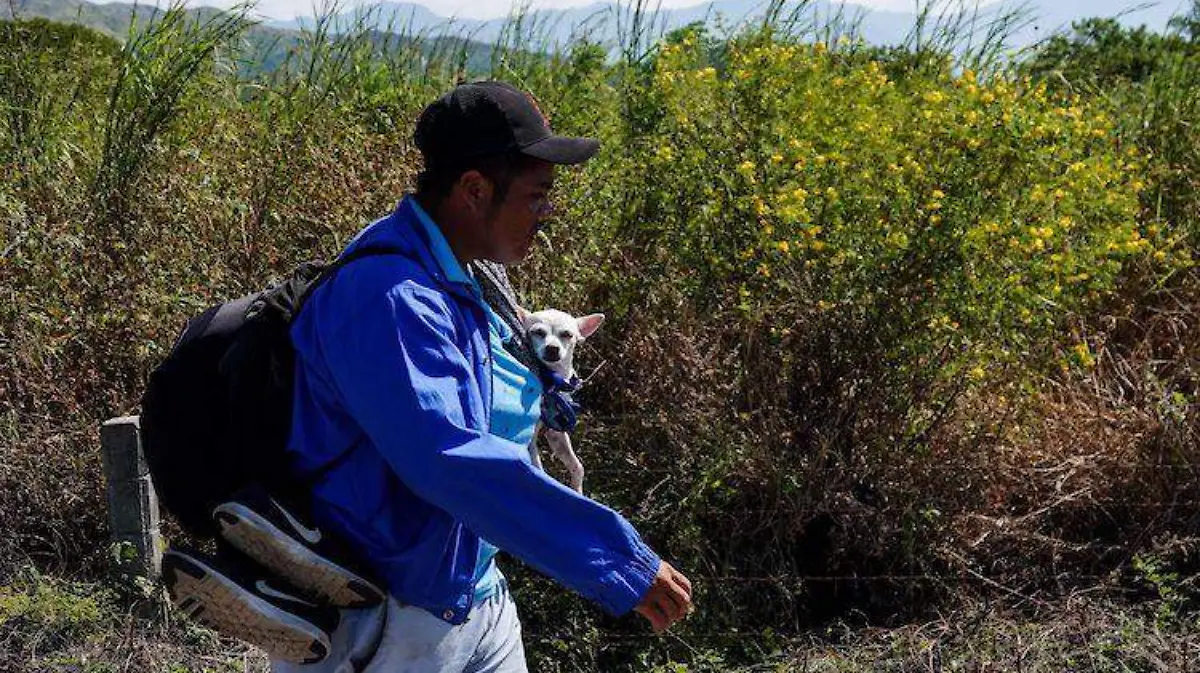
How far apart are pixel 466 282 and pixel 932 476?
304cm

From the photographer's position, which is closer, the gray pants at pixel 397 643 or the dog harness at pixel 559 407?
the gray pants at pixel 397 643

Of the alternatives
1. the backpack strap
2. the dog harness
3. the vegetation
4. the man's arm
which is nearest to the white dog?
the vegetation

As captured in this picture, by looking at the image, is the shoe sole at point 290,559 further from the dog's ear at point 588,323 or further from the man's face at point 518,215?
the dog's ear at point 588,323

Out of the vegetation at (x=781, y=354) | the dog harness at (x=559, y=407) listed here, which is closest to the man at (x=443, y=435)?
the dog harness at (x=559, y=407)

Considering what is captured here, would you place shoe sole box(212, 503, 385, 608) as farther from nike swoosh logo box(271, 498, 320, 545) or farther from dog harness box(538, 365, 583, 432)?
dog harness box(538, 365, 583, 432)

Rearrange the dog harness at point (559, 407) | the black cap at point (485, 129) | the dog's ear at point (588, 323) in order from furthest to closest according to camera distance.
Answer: the dog's ear at point (588, 323), the dog harness at point (559, 407), the black cap at point (485, 129)

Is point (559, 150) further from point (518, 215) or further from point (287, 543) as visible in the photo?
point (287, 543)

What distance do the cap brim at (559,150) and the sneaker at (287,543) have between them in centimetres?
62

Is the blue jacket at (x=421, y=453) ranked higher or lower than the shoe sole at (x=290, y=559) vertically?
higher

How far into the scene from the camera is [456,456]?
179cm

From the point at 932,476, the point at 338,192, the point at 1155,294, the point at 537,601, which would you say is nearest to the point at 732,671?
the point at 537,601

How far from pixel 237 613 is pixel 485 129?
78cm

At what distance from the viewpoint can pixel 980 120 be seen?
15.2 ft

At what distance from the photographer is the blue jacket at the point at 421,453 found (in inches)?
71.1
